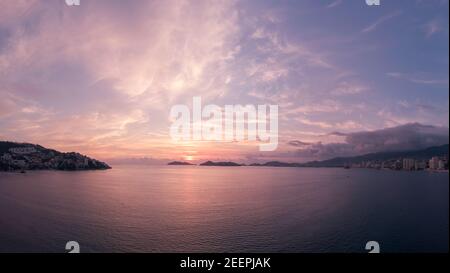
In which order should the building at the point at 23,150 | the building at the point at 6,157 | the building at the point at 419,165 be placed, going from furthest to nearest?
the building at the point at 419,165
the building at the point at 23,150
the building at the point at 6,157

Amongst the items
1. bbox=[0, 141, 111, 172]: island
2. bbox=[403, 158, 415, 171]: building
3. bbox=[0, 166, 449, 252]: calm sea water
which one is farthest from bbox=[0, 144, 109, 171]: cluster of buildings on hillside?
bbox=[403, 158, 415, 171]: building

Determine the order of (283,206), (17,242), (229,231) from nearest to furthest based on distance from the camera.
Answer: (17,242) → (229,231) → (283,206)

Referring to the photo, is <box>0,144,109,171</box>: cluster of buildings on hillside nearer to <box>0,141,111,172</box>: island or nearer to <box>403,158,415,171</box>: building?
<box>0,141,111,172</box>: island

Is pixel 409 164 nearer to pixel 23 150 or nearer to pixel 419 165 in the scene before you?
pixel 419 165

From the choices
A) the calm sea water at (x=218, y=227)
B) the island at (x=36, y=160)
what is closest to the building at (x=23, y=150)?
the island at (x=36, y=160)

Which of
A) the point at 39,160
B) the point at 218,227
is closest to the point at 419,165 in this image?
the point at 218,227

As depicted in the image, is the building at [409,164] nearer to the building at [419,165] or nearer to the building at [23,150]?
the building at [419,165]

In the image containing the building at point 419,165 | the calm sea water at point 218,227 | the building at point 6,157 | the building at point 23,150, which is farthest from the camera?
the building at point 419,165

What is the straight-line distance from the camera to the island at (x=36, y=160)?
420ft

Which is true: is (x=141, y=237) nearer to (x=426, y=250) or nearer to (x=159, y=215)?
(x=159, y=215)

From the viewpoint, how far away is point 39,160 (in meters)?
143
